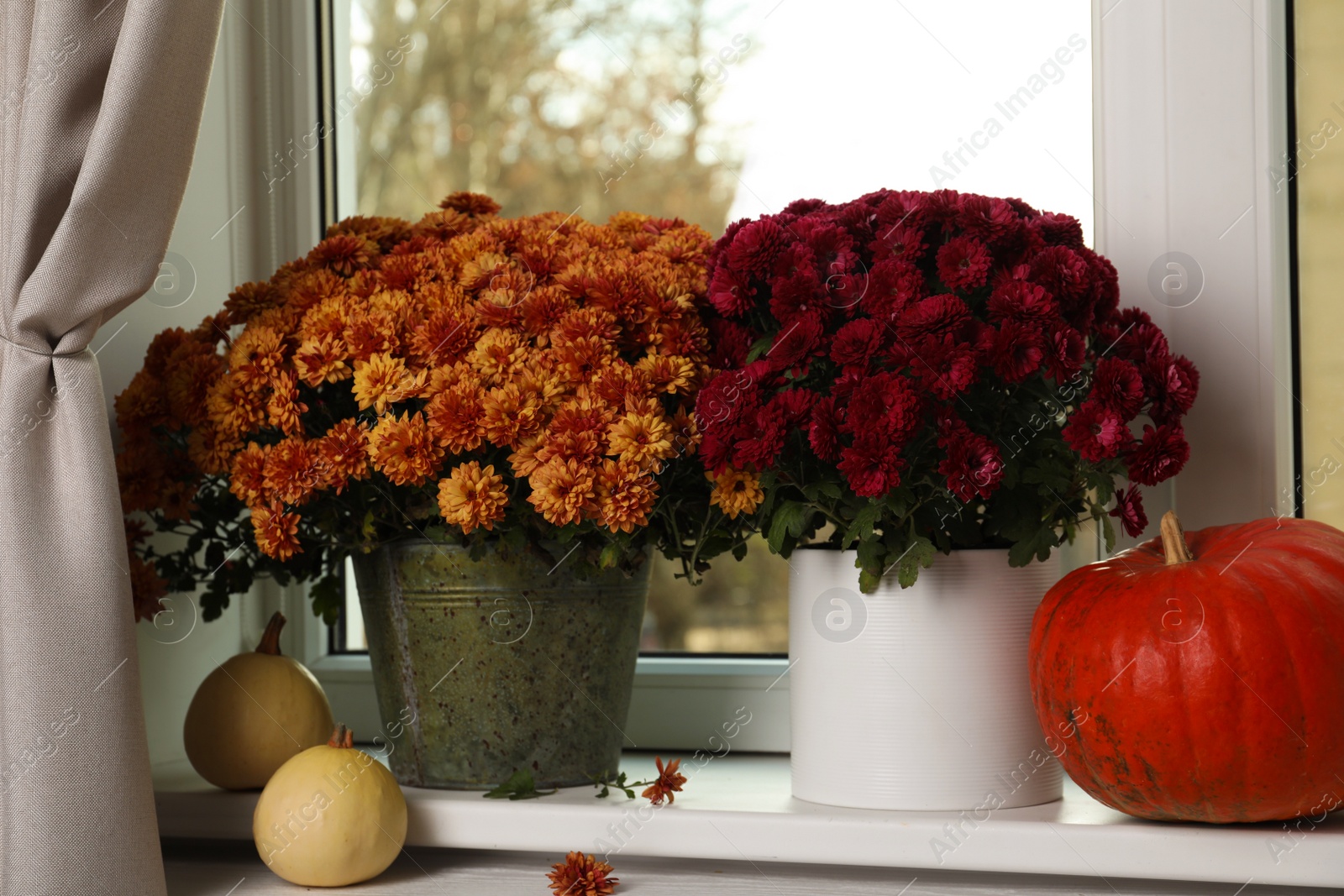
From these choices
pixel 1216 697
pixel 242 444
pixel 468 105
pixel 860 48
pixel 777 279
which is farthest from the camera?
pixel 468 105

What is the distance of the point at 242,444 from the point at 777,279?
1.61 feet

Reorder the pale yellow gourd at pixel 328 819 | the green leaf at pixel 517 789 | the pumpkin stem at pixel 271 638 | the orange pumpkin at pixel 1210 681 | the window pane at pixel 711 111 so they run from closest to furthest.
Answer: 1. the orange pumpkin at pixel 1210 681
2. the pale yellow gourd at pixel 328 819
3. the green leaf at pixel 517 789
4. the pumpkin stem at pixel 271 638
5. the window pane at pixel 711 111

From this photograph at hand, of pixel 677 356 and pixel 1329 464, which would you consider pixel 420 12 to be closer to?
pixel 677 356

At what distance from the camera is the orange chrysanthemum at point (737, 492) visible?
932 mm

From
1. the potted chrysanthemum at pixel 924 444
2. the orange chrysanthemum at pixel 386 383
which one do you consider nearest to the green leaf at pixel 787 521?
the potted chrysanthemum at pixel 924 444

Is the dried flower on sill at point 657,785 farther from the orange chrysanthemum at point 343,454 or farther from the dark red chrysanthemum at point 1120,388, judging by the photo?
the dark red chrysanthemum at point 1120,388

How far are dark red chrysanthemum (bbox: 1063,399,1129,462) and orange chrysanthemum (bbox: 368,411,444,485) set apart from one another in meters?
0.49

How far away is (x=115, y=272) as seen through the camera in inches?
34.4

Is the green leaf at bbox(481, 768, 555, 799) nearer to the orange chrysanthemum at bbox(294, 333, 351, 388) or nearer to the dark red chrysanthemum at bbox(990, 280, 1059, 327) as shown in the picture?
the orange chrysanthemum at bbox(294, 333, 351, 388)

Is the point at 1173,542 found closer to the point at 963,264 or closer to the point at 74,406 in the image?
the point at 963,264

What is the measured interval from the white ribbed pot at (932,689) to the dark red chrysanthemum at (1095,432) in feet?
0.44

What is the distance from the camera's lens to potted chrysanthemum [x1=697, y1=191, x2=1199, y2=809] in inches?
33.8

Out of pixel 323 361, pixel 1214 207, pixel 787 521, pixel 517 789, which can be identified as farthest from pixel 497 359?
pixel 1214 207

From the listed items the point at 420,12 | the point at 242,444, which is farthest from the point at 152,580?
the point at 420,12
